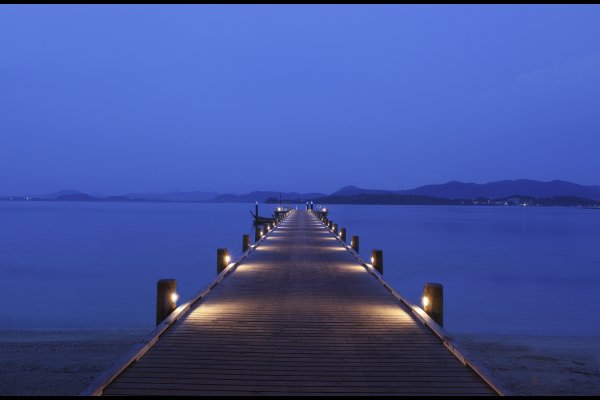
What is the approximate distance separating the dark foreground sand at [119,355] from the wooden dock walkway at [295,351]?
2.02 m

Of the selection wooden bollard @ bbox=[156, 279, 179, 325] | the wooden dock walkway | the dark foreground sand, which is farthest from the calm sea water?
wooden bollard @ bbox=[156, 279, 179, 325]

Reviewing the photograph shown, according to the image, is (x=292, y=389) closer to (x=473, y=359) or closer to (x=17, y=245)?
(x=473, y=359)

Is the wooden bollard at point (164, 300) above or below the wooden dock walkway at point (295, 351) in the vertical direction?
above

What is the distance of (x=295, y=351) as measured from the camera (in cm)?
749

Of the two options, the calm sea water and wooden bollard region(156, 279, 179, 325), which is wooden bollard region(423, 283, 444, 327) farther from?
the calm sea water

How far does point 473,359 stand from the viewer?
22.6ft

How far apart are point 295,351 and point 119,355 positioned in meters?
6.94

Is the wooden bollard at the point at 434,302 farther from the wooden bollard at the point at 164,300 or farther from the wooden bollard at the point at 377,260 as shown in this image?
the wooden bollard at the point at 377,260

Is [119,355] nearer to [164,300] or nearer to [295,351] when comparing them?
[164,300]

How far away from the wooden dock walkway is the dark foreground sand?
6.62ft

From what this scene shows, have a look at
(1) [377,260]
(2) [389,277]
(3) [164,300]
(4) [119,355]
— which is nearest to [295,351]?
(3) [164,300]

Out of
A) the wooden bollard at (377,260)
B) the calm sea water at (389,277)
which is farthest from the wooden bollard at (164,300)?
the calm sea water at (389,277)

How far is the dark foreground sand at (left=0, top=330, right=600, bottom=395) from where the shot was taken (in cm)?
1057

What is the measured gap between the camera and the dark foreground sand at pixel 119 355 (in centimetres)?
1057
